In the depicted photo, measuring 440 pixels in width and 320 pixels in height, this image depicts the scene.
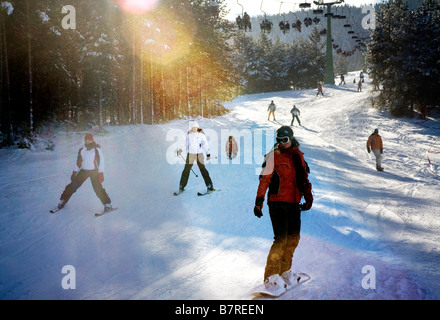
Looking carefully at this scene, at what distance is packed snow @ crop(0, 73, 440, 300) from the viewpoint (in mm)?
4059

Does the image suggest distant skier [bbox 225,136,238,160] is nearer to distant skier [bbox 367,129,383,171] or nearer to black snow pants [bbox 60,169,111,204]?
distant skier [bbox 367,129,383,171]

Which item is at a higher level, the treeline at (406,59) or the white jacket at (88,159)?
the treeline at (406,59)

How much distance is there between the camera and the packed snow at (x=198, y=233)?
160 inches

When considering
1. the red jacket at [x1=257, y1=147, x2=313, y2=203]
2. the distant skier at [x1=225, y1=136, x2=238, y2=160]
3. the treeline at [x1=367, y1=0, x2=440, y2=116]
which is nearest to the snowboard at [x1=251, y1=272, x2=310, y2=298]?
the red jacket at [x1=257, y1=147, x2=313, y2=203]

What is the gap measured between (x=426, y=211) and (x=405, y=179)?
167 inches

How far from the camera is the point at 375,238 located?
5.69 metres

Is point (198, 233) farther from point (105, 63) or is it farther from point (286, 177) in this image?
point (105, 63)

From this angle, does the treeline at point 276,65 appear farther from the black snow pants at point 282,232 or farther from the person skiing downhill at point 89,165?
the black snow pants at point 282,232

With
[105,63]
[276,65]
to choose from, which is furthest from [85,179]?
[276,65]

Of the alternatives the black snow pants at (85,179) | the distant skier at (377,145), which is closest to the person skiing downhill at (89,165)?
the black snow pants at (85,179)

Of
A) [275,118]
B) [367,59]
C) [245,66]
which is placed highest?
[245,66]

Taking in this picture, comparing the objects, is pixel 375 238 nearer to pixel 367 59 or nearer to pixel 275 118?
pixel 275 118

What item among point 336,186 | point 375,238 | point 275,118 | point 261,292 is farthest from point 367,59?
point 261,292

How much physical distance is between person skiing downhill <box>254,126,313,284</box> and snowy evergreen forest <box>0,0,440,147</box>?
12.3 m
